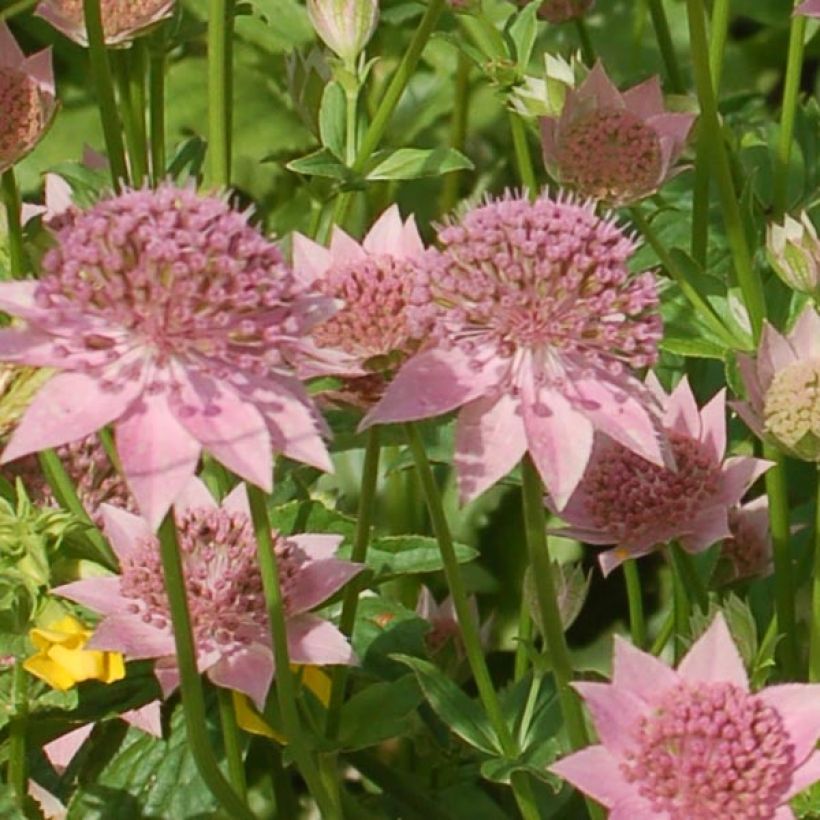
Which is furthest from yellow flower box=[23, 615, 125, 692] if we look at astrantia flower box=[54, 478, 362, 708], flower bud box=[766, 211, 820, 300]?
flower bud box=[766, 211, 820, 300]

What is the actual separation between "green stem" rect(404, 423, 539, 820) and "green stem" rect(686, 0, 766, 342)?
295mm

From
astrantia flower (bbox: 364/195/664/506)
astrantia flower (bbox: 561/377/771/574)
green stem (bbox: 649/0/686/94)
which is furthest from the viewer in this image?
green stem (bbox: 649/0/686/94)

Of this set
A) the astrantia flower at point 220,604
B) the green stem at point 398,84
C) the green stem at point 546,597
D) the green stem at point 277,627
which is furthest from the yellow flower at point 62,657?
the green stem at point 398,84

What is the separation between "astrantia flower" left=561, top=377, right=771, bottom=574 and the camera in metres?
1.22

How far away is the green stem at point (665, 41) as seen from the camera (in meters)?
1.48

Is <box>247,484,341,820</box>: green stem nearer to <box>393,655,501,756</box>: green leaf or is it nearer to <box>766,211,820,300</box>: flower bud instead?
<box>393,655,501,756</box>: green leaf

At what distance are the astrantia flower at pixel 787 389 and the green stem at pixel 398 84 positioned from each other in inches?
11.6

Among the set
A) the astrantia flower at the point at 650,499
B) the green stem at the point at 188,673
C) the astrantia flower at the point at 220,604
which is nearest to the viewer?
the green stem at the point at 188,673

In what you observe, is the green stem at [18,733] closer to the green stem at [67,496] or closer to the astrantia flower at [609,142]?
the green stem at [67,496]

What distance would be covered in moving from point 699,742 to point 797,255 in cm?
36

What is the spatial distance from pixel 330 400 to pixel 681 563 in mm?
251

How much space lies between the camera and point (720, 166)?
1285 millimetres

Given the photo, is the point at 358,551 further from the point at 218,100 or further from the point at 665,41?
the point at 665,41

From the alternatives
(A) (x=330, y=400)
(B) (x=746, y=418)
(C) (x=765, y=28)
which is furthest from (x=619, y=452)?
(C) (x=765, y=28)
